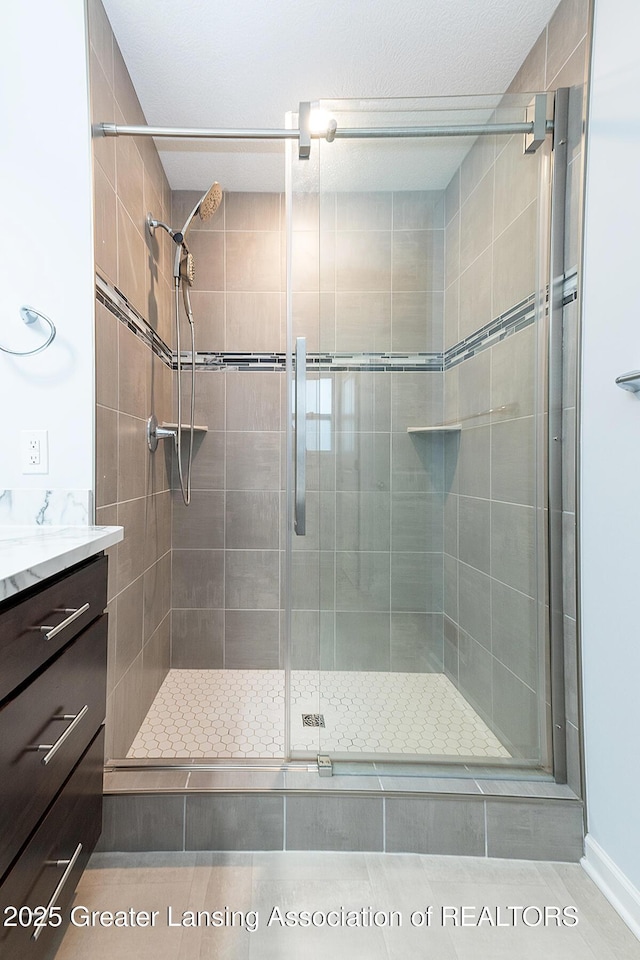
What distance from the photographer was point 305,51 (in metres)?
1.59

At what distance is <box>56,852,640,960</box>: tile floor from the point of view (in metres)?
1.08

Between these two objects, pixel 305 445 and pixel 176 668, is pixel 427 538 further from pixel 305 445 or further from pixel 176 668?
pixel 176 668

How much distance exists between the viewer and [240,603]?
8.31 ft

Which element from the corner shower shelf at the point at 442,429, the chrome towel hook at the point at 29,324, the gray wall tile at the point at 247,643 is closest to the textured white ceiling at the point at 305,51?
the corner shower shelf at the point at 442,429

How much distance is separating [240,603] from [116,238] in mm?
1703

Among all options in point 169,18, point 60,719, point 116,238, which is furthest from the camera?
point 116,238

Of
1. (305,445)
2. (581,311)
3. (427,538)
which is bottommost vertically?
(427,538)

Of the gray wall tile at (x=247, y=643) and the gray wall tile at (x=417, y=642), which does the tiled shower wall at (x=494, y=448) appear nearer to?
the gray wall tile at (x=417, y=642)

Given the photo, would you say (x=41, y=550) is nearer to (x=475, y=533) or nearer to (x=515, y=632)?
→ (x=475, y=533)

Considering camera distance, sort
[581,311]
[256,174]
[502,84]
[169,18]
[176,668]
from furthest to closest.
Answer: [176,668], [256,174], [502,84], [169,18], [581,311]

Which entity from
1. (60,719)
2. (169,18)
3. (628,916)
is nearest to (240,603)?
(60,719)

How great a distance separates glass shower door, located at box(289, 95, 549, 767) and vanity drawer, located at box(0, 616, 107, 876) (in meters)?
0.64

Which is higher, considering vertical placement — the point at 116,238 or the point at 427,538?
the point at 116,238

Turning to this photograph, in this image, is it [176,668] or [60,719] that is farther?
[176,668]
